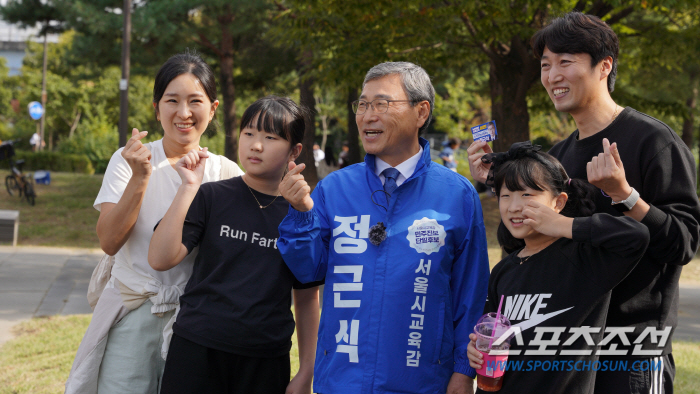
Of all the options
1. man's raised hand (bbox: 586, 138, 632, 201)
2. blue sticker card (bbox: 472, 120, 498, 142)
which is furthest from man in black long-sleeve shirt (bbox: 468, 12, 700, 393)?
blue sticker card (bbox: 472, 120, 498, 142)

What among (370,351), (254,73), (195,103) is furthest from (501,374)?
(254,73)

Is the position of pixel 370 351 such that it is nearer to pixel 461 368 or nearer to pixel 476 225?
pixel 461 368

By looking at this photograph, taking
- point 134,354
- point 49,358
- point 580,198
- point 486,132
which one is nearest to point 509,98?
point 486,132

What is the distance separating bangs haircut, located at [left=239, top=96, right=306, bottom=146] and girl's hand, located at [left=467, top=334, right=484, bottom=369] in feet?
3.84

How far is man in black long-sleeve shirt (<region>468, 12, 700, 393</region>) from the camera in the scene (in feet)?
6.99

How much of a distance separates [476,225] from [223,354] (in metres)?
1.16

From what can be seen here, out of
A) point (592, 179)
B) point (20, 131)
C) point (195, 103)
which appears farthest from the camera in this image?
point (20, 131)

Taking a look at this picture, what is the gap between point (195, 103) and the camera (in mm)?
2799

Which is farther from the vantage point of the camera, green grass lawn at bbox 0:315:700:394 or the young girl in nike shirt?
green grass lawn at bbox 0:315:700:394

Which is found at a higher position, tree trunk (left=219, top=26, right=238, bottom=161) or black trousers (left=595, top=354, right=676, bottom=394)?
tree trunk (left=219, top=26, right=238, bottom=161)

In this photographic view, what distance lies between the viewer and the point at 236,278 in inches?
97.8

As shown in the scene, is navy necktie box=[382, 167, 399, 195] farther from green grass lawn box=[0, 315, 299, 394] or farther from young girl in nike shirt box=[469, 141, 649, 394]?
green grass lawn box=[0, 315, 299, 394]

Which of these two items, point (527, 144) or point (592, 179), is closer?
point (592, 179)

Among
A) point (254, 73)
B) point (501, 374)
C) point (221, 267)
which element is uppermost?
point (254, 73)
